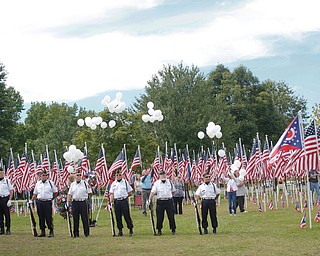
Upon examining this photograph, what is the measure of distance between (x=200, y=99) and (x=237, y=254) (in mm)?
48700

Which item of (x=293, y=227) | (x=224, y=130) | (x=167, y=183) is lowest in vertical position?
(x=293, y=227)

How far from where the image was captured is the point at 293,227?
17078mm

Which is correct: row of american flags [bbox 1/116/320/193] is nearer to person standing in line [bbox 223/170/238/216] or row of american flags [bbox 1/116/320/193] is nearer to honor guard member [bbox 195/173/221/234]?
person standing in line [bbox 223/170/238/216]

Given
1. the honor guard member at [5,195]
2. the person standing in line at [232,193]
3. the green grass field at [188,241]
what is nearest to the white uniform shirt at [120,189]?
the green grass field at [188,241]

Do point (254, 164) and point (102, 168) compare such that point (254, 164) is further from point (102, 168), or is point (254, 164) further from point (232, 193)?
point (102, 168)

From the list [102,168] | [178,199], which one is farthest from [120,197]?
[178,199]

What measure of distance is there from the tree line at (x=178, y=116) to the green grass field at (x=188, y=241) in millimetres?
19603

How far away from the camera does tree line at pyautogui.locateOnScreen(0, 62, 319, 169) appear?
40062mm

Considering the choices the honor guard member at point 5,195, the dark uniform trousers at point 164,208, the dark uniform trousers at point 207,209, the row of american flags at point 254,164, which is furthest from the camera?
the honor guard member at point 5,195

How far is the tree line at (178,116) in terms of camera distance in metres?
40.1

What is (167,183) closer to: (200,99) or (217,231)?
(217,231)

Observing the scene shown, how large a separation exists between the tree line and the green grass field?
64.3 ft

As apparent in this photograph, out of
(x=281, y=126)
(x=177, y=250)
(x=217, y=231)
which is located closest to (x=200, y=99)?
(x=281, y=126)

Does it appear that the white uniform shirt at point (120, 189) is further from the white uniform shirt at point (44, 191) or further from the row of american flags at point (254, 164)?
the row of american flags at point (254, 164)
